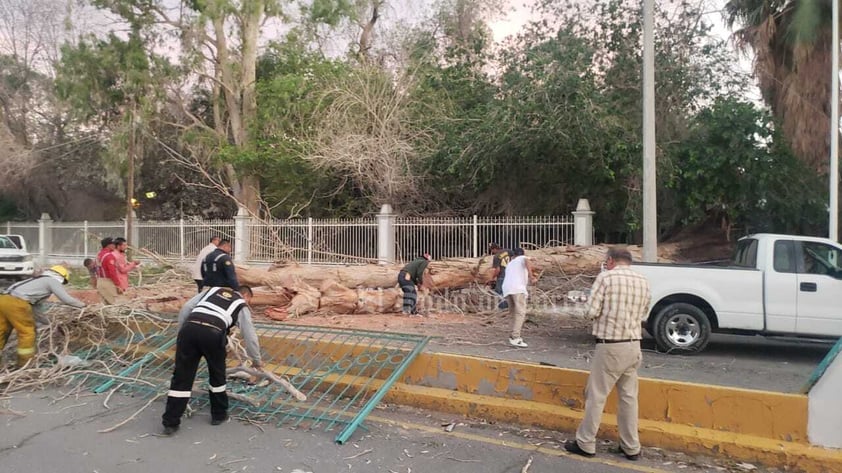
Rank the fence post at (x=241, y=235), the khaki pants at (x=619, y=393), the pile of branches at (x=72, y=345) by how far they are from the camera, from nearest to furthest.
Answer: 1. the khaki pants at (x=619, y=393)
2. the pile of branches at (x=72, y=345)
3. the fence post at (x=241, y=235)

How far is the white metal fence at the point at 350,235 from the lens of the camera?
14578mm

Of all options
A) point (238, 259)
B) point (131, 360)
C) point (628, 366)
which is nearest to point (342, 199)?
point (238, 259)

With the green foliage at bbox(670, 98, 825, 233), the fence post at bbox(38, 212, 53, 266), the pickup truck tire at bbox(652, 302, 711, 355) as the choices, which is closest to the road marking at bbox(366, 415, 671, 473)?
the pickup truck tire at bbox(652, 302, 711, 355)

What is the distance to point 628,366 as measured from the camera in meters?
→ 4.31

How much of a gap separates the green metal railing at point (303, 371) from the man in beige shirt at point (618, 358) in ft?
6.25

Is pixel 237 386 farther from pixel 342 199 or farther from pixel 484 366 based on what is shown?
pixel 342 199

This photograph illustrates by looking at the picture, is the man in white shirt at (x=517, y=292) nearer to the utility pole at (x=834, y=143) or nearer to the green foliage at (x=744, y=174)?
the utility pole at (x=834, y=143)

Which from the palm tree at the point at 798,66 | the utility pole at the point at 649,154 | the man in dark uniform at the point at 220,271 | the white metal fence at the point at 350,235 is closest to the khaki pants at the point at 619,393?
the man in dark uniform at the point at 220,271

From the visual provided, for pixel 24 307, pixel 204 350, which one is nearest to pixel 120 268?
pixel 24 307

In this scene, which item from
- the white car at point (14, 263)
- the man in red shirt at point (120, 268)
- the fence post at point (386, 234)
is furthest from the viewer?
the white car at point (14, 263)

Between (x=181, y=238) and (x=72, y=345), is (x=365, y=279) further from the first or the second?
(x=181, y=238)

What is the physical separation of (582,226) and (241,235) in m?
10.6

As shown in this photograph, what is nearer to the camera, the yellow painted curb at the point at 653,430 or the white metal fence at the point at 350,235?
the yellow painted curb at the point at 653,430

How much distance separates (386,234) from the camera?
16.2 metres
